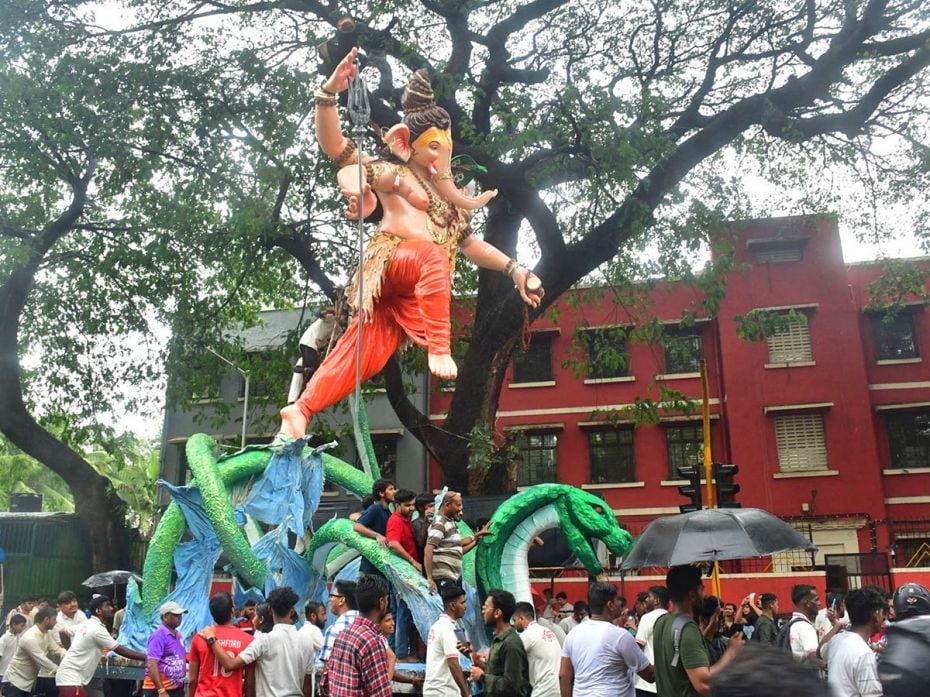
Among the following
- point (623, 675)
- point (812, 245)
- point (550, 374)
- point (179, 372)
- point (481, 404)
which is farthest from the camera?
point (550, 374)

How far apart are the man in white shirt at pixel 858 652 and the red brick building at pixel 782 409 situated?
18171 mm

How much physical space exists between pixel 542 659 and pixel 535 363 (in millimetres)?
20955

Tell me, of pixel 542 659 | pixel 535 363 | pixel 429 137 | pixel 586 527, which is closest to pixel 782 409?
pixel 535 363

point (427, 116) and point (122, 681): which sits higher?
point (427, 116)

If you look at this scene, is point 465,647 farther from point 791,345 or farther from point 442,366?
point 791,345

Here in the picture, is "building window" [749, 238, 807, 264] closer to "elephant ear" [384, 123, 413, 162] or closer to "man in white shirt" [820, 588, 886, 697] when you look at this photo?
"elephant ear" [384, 123, 413, 162]

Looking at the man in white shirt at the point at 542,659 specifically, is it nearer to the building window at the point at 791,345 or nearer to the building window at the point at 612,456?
the building window at the point at 612,456

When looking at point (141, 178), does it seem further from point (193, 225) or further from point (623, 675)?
point (623, 675)

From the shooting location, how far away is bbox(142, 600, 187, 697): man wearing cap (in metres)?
7.05

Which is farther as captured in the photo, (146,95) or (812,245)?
(812,245)

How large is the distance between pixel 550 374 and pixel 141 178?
48.5 ft

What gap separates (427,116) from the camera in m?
9.62

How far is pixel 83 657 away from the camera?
25.8 ft

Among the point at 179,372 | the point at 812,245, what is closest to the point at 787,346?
the point at 812,245
